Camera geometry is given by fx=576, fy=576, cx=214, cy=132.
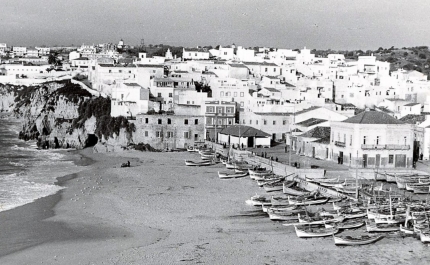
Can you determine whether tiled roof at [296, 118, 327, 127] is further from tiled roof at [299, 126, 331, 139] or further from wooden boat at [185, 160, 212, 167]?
wooden boat at [185, 160, 212, 167]

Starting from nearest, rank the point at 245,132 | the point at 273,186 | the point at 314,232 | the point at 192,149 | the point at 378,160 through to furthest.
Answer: the point at 314,232
the point at 273,186
the point at 378,160
the point at 245,132
the point at 192,149

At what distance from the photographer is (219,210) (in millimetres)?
30516

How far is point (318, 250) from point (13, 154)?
1605 inches

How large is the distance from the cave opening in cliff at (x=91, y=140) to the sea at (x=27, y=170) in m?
3.68

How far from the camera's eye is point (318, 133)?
1895 inches

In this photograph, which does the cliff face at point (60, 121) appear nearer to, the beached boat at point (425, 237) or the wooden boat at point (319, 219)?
the wooden boat at point (319, 219)

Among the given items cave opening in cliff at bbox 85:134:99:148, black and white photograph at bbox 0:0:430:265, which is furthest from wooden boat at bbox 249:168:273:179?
cave opening in cliff at bbox 85:134:99:148

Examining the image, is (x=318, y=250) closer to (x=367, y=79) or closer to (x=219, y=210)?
(x=219, y=210)

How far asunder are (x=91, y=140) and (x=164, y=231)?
38838 mm

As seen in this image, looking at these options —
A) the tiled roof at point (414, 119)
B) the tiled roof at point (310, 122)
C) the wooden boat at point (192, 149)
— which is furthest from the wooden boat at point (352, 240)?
the wooden boat at point (192, 149)

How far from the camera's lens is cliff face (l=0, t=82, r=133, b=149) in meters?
63.1

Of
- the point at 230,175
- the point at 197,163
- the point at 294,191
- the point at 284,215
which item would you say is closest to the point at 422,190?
Result: the point at 294,191

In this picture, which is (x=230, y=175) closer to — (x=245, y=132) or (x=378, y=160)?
(x=378, y=160)

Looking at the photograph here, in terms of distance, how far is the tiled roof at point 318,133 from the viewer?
4769 centimetres
